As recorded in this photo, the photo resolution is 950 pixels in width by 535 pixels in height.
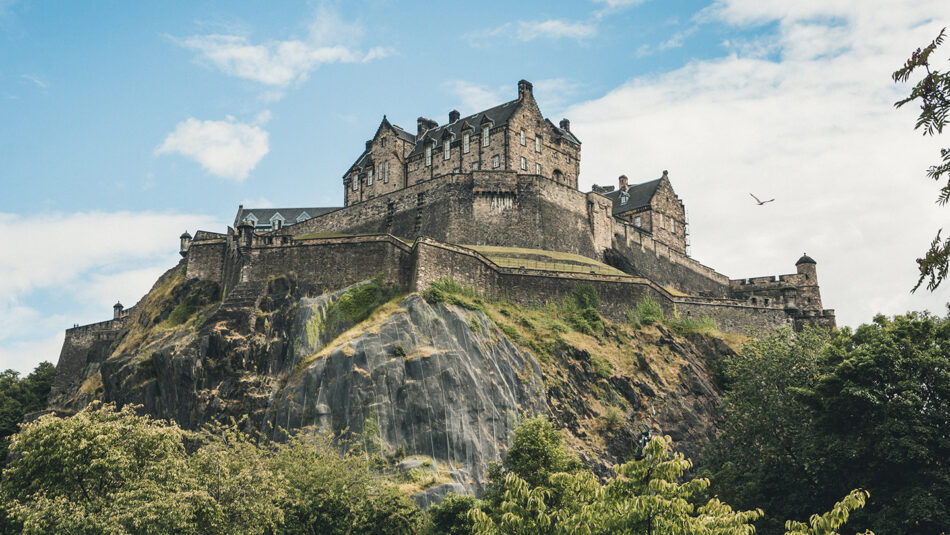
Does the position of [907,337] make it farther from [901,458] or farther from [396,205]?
[396,205]

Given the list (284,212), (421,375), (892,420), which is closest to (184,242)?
(284,212)

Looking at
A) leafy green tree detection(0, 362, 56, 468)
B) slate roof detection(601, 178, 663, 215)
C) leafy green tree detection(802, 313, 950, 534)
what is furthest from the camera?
slate roof detection(601, 178, 663, 215)

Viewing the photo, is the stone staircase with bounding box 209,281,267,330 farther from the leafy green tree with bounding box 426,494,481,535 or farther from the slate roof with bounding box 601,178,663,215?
the slate roof with bounding box 601,178,663,215

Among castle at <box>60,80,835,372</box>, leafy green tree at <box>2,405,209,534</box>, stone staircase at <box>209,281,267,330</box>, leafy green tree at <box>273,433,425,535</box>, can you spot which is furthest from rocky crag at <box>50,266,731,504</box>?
leafy green tree at <box>2,405,209,534</box>

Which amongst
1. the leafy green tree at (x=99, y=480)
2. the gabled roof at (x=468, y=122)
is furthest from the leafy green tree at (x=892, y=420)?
the gabled roof at (x=468, y=122)

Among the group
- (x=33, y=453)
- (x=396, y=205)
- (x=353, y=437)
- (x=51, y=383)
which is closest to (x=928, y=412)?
(x=353, y=437)

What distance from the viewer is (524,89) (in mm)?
74500

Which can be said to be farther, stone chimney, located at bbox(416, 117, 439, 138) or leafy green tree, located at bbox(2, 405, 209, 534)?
stone chimney, located at bbox(416, 117, 439, 138)

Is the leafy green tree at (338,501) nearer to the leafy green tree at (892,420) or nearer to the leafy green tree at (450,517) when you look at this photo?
the leafy green tree at (450,517)

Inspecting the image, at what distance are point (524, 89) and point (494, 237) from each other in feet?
53.3

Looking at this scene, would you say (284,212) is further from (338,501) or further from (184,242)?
(338,501)

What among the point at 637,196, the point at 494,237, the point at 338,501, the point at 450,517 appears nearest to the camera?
the point at 338,501

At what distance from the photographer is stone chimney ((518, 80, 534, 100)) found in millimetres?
74438

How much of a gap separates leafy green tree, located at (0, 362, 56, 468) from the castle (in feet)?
12.6
